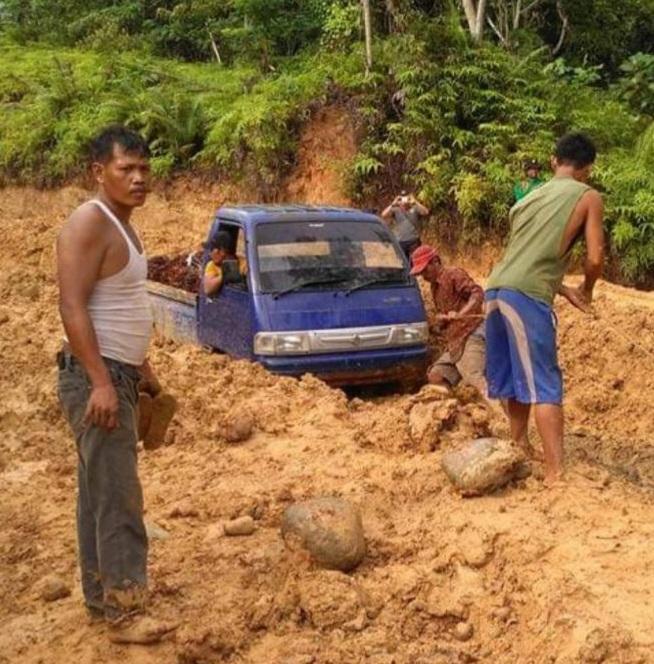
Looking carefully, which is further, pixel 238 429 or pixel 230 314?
pixel 230 314

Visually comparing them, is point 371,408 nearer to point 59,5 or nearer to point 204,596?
point 204,596

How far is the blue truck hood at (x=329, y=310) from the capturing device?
308 inches

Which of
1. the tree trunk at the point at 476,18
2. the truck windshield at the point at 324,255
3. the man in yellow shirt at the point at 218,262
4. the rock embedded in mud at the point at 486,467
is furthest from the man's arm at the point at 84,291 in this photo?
the tree trunk at the point at 476,18

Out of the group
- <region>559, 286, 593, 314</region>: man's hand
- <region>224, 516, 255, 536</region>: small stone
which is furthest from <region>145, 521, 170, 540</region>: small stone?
<region>559, 286, 593, 314</region>: man's hand

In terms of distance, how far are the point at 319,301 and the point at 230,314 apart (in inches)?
34.6

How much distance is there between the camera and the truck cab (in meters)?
7.82

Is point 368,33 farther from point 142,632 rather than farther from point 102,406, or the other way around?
point 142,632

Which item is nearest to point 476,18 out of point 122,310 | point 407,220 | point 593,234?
point 407,220

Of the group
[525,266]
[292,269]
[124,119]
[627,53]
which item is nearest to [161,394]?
[525,266]

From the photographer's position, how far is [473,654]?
3.91m

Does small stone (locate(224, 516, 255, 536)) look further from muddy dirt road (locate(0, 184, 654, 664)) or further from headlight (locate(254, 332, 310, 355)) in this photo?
headlight (locate(254, 332, 310, 355))

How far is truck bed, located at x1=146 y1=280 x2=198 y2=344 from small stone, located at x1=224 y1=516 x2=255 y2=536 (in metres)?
4.38

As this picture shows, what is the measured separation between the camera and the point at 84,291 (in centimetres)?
362

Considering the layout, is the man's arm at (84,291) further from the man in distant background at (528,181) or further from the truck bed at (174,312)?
the man in distant background at (528,181)
